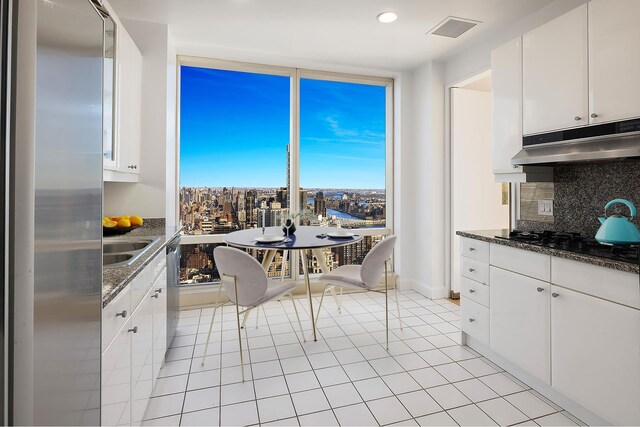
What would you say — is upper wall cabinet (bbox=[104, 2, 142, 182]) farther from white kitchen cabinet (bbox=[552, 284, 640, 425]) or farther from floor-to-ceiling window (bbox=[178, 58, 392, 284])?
white kitchen cabinet (bbox=[552, 284, 640, 425])

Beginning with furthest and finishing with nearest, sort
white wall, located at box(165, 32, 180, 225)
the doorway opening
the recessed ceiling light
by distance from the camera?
the doorway opening, white wall, located at box(165, 32, 180, 225), the recessed ceiling light

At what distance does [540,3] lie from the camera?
8.51 feet

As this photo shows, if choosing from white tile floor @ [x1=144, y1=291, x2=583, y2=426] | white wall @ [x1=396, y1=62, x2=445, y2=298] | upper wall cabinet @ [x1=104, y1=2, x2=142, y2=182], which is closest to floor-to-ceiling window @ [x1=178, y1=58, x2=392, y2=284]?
white wall @ [x1=396, y1=62, x2=445, y2=298]

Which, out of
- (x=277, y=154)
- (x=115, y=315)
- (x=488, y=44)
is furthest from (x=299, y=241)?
(x=488, y=44)

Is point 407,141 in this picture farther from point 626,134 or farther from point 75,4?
point 75,4

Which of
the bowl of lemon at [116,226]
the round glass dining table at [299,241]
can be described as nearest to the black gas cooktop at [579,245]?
the round glass dining table at [299,241]

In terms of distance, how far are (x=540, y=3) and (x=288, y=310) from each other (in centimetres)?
339

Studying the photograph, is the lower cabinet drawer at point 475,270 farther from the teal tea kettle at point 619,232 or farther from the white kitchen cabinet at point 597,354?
the teal tea kettle at point 619,232

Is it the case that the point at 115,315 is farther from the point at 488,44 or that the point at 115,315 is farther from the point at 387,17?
the point at 488,44

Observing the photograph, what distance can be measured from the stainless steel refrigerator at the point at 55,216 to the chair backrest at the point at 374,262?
1.94 m

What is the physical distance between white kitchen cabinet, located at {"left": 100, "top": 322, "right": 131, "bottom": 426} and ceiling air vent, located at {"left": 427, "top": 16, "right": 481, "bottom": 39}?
3.15 m

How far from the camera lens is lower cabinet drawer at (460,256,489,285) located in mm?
2359

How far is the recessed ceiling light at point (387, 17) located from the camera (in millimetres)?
2754

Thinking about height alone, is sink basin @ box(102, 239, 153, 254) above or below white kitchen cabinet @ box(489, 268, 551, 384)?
above
